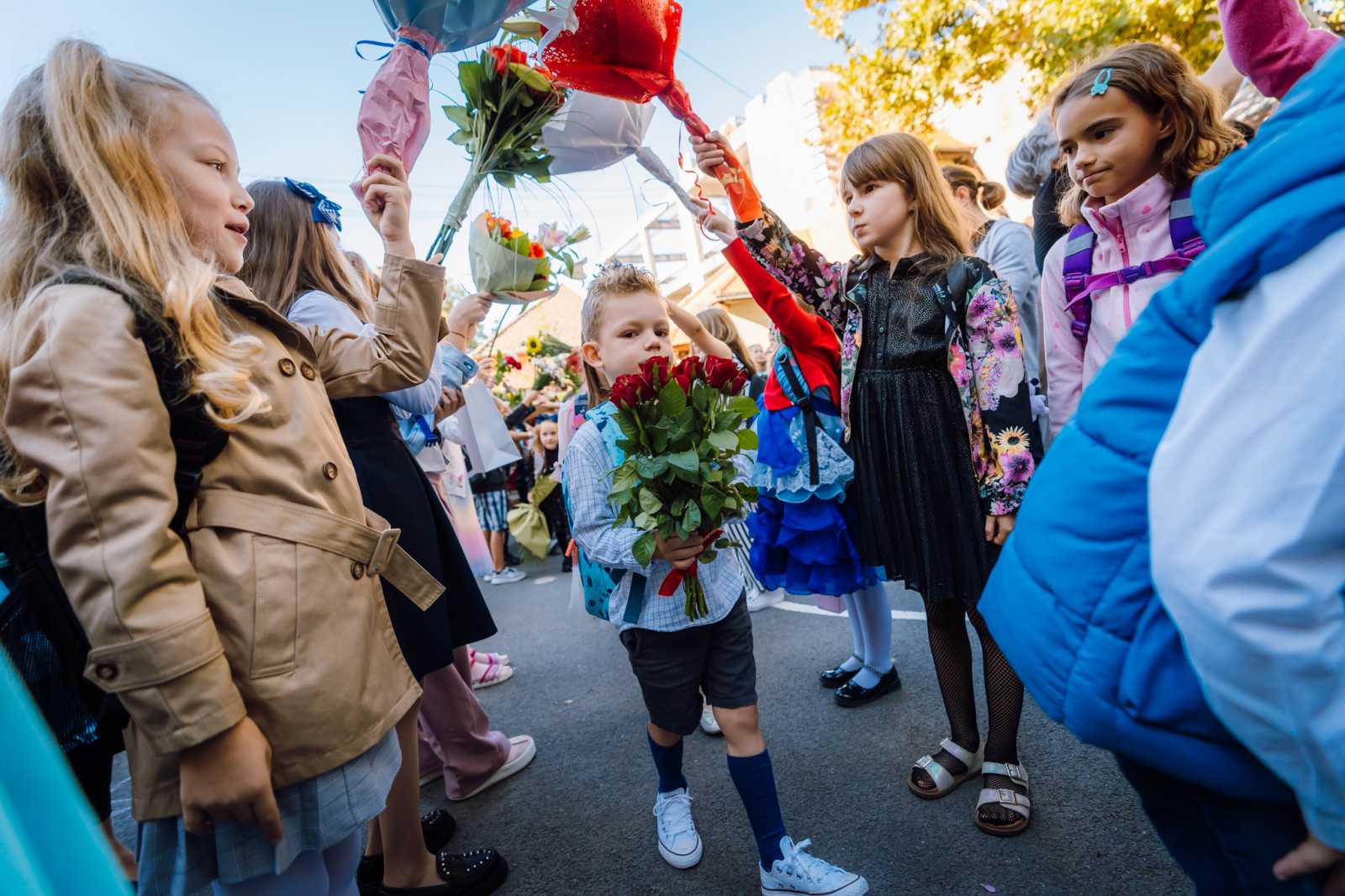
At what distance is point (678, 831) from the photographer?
2.12 m

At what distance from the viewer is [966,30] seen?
711 cm

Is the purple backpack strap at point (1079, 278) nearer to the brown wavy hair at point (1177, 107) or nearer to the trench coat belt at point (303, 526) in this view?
the brown wavy hair at point (1177, 107)

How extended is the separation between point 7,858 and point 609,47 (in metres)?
2.30

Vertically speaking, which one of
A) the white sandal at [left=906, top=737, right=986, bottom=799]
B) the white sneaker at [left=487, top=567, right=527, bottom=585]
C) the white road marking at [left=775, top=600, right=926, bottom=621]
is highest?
the white sandal at [left=906, top=737, right=986, bottom=799]

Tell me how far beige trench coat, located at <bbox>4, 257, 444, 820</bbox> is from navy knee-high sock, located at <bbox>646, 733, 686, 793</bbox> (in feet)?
3.37

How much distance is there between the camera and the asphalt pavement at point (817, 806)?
1.84 meters

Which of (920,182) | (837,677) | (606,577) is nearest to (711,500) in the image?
(606,577)

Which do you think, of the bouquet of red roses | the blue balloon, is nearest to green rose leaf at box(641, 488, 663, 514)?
the bouquet of red roses

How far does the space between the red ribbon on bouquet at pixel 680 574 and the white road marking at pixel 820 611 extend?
189 cm

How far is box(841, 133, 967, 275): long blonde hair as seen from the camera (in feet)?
7.34

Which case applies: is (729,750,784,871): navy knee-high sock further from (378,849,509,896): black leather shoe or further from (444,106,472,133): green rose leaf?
(444,106,472,133): green rose leaf

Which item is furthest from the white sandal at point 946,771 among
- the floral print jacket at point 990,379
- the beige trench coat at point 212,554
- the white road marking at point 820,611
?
the beige trench coat at point 212,554

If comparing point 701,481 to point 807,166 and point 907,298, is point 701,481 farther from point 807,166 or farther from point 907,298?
point 807,166

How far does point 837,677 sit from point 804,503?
1.20 metres
